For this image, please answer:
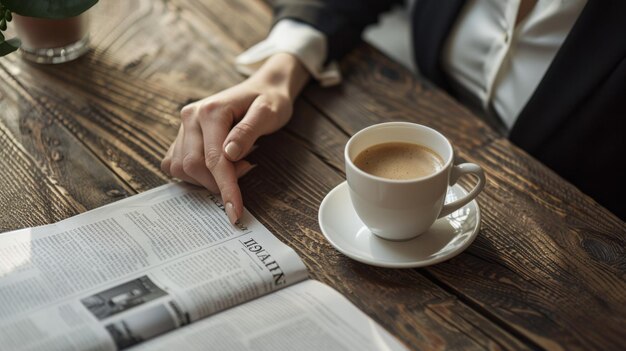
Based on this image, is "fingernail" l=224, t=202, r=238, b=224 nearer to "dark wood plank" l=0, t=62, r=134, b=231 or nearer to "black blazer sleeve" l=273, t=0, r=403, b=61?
"dark wood plank" l=0, t=62, r=134, b=231

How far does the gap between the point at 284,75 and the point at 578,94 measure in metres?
0.45

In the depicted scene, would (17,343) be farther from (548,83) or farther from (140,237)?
(548,83)

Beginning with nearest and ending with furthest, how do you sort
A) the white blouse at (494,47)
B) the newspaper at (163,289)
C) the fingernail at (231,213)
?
the newspaper at (163,289)
the fingernail at (231,213)
the white blouse at (494,47)

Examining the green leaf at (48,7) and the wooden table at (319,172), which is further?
the green leaf at (48,7)

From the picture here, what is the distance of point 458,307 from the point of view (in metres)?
0.80

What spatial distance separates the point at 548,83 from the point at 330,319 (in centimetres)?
55

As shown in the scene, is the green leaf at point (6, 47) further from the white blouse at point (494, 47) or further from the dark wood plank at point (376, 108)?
the white blouse at point (494, 47)

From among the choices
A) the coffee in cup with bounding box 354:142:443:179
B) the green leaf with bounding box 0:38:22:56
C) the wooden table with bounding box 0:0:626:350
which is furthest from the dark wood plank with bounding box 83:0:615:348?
the green leaf with bounding box 0:38:22:56

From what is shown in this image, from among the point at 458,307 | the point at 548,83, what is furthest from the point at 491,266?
the point at 548,83

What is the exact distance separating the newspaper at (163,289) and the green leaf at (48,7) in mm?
306

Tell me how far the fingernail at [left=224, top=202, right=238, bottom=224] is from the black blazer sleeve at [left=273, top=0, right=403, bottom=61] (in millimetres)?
425

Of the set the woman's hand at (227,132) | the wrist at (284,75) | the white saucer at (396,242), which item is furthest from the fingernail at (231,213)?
the wrist at (284,75)

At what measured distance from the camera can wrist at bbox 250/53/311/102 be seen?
1124mm

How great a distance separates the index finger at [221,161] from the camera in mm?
927
